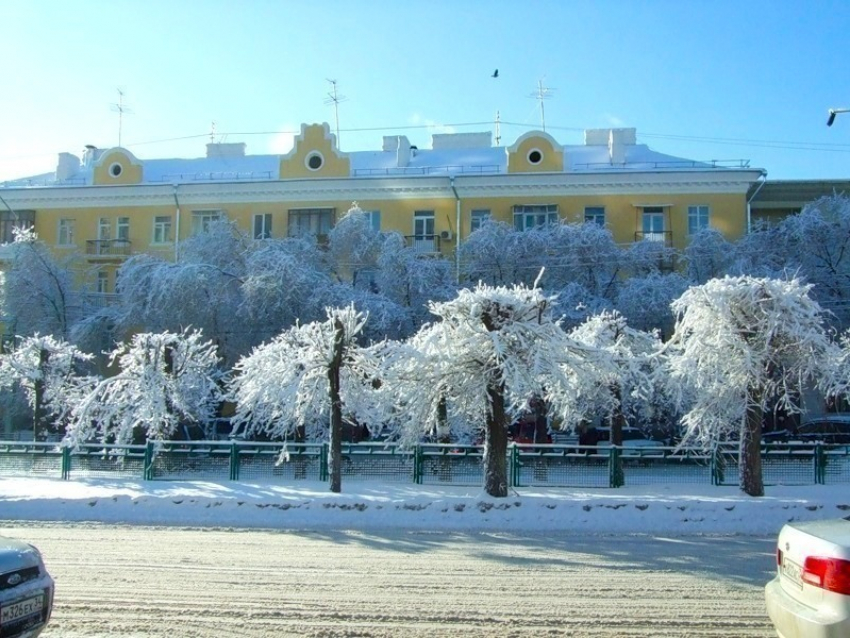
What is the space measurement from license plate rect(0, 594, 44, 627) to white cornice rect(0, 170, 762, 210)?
3521 centimetres

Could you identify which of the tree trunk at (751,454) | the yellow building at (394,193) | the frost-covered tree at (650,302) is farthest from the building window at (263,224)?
the tree trunk at (751,454)

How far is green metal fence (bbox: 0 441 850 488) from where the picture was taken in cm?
1886

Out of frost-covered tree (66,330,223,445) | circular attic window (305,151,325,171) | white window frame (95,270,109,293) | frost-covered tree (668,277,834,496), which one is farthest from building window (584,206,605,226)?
white window frame (95,270,109,293)

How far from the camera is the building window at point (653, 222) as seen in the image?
38.9 m

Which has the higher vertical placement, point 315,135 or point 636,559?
point 315,135

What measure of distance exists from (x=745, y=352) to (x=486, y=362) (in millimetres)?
5285

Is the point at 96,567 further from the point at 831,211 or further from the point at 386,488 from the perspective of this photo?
the point at 831,211

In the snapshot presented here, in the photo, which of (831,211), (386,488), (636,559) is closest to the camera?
(636,559)

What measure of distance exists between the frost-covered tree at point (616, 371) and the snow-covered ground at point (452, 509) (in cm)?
231

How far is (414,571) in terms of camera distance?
1023 centimetres

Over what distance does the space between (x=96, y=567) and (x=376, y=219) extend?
31548 millimetres

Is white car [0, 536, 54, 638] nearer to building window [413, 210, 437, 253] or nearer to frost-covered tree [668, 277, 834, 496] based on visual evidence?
frost-covered tree [668, 277, 834, 496]

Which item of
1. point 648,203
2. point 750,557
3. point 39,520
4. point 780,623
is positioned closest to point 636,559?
point 750,557

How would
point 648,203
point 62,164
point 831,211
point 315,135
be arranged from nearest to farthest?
point 831,211 → point 648,203 → point 315,135 → point 62,164
